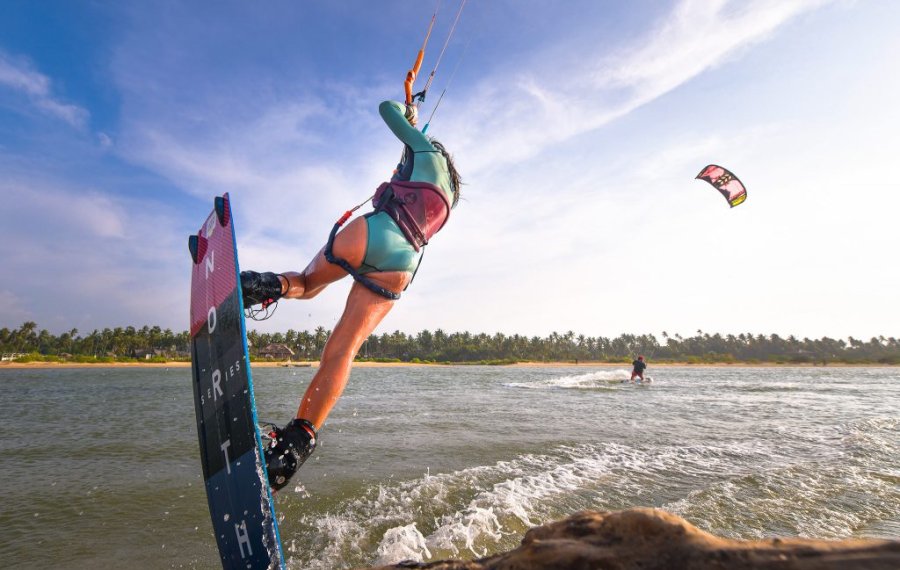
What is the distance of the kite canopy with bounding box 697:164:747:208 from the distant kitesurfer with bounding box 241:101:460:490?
13.4 meters

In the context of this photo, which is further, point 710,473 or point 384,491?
point 710,473

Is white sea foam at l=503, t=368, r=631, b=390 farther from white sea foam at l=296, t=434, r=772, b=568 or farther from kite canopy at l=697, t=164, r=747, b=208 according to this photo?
white sea foam at l=296, t=434, r=772, b=568

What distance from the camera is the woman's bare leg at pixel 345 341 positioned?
2271mm

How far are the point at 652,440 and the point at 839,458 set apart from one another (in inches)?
85.7

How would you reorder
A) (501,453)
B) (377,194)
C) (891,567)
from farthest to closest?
(501,453) → (377,194) → (891,567)

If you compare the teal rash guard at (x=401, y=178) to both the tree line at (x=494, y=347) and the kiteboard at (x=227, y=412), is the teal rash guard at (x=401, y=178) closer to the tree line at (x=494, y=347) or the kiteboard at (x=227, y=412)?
the kiteboard at (x=227, y=412)

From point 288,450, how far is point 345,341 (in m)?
0.65

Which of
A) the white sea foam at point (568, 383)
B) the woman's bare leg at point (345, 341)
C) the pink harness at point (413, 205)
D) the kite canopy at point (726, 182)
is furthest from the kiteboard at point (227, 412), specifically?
the white sea foam at point (568, 383)

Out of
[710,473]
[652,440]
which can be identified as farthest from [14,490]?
[652,440]

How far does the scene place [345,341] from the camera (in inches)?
96.7

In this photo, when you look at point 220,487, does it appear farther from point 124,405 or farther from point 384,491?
point 124,405

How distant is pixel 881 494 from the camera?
3.91 meters

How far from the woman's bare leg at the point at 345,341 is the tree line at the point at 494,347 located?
96.0 meters

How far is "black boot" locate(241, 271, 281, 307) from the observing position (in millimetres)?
2535
